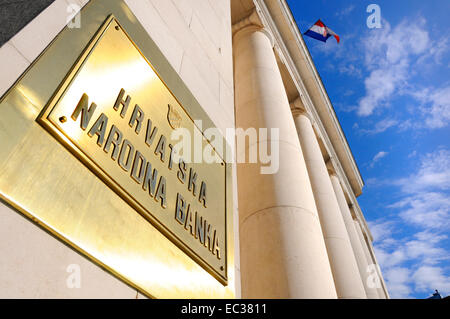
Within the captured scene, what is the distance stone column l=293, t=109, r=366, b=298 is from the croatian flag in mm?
13043

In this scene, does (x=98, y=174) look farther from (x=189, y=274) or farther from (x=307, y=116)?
(x=307, y=116)

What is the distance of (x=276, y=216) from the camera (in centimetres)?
1138

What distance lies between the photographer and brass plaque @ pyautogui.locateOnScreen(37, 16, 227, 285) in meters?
3.64

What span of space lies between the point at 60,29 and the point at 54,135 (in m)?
1.55

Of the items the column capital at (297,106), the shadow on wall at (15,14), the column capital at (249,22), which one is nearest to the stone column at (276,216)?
the column capital at (249,22)

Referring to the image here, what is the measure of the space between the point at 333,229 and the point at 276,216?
14.0 m

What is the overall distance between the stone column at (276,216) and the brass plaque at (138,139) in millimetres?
4731

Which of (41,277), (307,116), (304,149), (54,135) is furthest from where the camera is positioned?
(307,116)

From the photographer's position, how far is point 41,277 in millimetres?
2697

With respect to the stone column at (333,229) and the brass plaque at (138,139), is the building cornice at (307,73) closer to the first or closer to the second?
the stone column at (333,229)

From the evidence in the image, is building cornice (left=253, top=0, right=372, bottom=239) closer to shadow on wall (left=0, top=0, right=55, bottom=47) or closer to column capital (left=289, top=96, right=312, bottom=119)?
column capital (left=289, top=96, right=312, bottom=119)

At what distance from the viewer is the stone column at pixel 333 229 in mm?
21750

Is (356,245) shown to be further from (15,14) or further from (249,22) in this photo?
(15,14)
